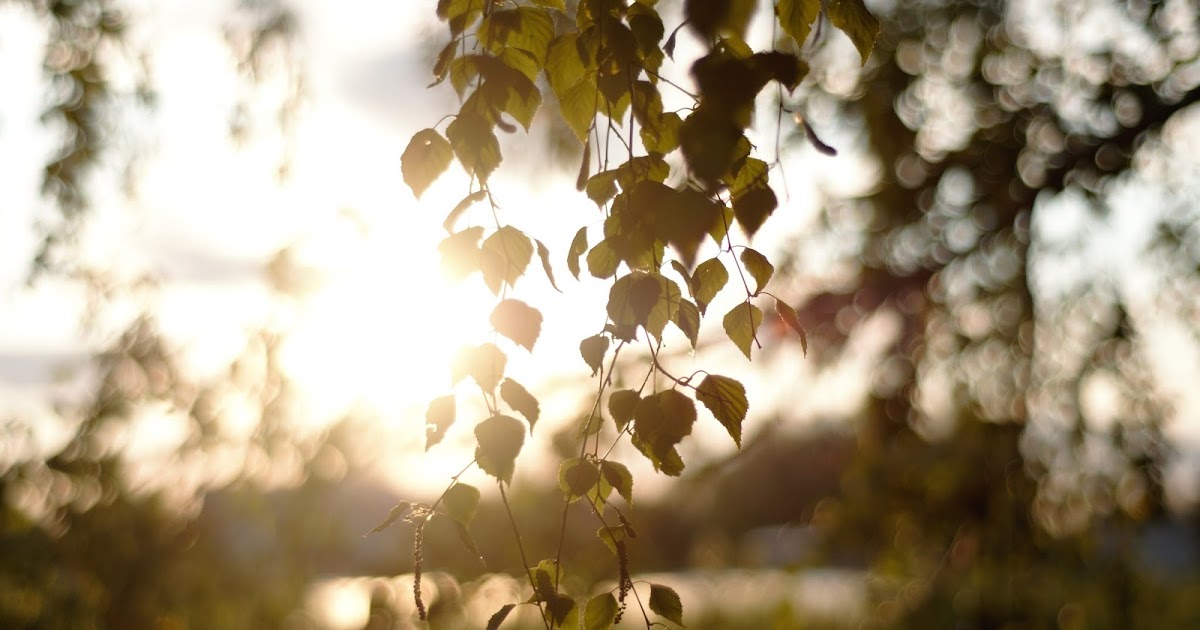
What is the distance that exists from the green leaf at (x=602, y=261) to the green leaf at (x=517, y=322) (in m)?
0.07

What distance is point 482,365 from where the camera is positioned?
2.93 ft

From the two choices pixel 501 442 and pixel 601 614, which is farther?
pixel 601 614

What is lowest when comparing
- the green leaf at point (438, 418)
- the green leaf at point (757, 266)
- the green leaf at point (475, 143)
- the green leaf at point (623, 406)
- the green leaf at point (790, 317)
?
the green leaf at point (623, 406)

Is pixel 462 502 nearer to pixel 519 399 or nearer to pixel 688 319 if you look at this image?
pixel 519 399

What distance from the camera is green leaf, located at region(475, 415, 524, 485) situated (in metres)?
0.84

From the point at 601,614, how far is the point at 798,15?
0.63 m

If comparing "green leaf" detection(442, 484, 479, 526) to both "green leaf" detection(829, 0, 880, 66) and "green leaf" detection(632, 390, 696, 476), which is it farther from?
"green leaf" detection(829, 0, 880, 66)

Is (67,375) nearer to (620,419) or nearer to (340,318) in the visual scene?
(340,318)

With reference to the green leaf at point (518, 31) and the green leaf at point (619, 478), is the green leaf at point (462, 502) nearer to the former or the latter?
the green leaf at point (619, 478)

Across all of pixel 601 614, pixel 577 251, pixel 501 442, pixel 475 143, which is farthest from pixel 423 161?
pixel 601 614

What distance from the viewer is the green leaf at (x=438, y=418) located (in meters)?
0.90

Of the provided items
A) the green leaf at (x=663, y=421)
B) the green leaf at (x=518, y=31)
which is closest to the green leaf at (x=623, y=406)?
the green leaf at (x=663, y=421)

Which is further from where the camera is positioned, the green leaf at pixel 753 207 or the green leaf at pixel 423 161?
the green leaf at pixel 423 161

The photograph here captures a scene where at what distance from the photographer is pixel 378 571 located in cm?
375
